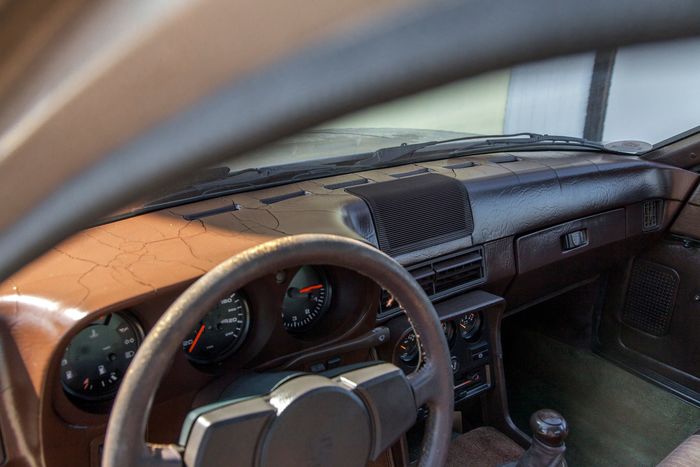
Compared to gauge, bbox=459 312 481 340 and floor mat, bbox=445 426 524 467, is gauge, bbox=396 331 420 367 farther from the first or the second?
floor mat, bbox=445 426 524 467

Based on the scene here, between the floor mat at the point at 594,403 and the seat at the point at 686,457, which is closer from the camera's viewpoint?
the seat at the point at 686,457

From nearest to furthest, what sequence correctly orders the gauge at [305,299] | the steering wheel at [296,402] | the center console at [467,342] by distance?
the steering wheel at [296,402] → the gauge at [305,299] → the center console at [467,342]

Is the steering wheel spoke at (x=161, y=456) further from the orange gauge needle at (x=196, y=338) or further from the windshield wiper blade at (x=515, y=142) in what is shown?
the windshield wiper blade at (x=515, y=142)

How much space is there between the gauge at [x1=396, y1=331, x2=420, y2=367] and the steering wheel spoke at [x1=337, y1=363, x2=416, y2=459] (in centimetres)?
67

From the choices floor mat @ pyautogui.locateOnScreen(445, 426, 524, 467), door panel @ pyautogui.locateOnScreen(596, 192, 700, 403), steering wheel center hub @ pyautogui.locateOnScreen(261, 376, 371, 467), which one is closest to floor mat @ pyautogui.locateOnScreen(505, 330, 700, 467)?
door panel @ pyautogui.locateOnScreen(596, 192, 700, 403)

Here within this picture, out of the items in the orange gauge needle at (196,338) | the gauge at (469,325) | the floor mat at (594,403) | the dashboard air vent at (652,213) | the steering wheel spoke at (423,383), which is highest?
the orange gauge needle at (196,338)

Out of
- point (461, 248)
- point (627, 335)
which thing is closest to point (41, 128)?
point (461, 248)

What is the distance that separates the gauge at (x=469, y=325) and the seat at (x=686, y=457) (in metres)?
0.70

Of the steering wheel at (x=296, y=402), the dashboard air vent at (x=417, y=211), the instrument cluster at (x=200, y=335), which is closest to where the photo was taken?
the steering wheel at (x=296, y=402)

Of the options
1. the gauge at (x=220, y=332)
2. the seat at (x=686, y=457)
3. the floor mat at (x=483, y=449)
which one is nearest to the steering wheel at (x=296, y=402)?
the gauge at (x=220, y=332)

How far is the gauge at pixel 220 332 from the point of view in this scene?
1.46 m

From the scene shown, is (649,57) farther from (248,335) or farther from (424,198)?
(424,198)

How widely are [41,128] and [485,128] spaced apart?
2457mm

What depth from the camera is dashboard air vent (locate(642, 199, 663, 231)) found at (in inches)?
106
